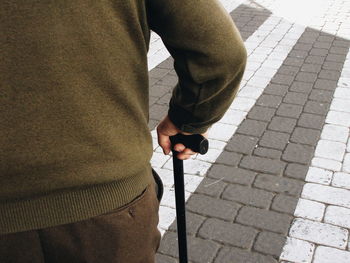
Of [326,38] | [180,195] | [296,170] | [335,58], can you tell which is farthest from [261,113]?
[180,195]

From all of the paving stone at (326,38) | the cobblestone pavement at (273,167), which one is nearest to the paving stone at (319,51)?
the cobblestone pavement at (273,167)

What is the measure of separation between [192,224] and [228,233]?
272mm

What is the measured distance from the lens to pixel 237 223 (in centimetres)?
338

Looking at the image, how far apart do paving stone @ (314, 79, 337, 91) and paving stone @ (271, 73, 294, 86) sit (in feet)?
1.02

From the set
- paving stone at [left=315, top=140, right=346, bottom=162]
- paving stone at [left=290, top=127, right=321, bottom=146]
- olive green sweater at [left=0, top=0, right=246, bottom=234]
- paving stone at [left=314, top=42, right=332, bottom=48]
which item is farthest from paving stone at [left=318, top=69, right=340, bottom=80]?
olive green sweater at [left=0, top=0, right=246, bottom=234]

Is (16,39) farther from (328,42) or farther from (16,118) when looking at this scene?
(328,42)

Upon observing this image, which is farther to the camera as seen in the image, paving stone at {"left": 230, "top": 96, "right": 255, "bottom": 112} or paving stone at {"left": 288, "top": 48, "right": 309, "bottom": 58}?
paving stone at {"left": 288, "top": 48, "right": 309, "bottom": 58}

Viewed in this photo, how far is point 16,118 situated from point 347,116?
13.7 ft

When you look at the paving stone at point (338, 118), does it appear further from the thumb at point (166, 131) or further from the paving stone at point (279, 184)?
the thumb at point (166, 131)

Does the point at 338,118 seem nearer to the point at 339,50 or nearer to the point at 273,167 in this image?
the point at 273,167

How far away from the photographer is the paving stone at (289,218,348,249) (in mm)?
3152

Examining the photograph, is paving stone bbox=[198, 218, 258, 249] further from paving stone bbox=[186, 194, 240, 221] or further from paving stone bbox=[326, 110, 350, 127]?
paving stone bbox=[326, 110, 350, 127]

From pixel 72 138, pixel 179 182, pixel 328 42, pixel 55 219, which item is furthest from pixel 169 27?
pixel 328 42

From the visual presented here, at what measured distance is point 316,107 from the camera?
499cm
